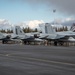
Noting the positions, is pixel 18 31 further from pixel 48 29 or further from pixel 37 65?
pixel 37 65

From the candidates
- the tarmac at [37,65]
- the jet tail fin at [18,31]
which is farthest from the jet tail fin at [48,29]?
the tarmac at [37,65]

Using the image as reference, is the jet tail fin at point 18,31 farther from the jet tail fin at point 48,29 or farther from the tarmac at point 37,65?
the tarmac at point 37,65

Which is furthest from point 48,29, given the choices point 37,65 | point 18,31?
point 37,65

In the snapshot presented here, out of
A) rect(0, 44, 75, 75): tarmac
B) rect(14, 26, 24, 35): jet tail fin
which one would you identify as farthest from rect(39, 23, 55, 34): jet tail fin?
rect(0, 44, 75, 75): tarmac

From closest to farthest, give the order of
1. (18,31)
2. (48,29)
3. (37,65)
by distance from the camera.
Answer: (37,65), (48,29), (18,31)

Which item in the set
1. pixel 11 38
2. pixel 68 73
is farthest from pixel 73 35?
pixel 68 73

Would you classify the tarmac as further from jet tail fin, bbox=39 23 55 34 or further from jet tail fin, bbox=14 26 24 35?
jet tail fin, bbox=14 26 24 35

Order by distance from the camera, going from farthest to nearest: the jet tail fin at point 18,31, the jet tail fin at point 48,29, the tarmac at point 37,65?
the jet tail fin at point 18,31 < the jet tail fin at point 48,29 < the tarmac at point 37,65

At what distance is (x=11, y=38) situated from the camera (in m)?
94.1

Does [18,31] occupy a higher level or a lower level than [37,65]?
higher

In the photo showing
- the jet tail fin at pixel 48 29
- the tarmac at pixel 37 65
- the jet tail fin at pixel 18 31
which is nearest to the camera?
the tarmac at pixel 37 65

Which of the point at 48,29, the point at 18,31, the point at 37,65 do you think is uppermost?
the point at 18,31

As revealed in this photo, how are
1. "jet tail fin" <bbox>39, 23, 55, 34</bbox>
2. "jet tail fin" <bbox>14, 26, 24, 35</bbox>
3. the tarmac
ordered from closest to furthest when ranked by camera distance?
the tarmac → "jet tail fin" <bbox>39, 23, 55, 34</bbox> → "jet tail fin" <bbox>14, 26, 24, 35</bbox>

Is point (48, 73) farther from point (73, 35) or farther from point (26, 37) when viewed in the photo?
point (26, 37)
